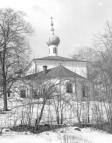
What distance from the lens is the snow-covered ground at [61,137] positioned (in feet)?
32.7

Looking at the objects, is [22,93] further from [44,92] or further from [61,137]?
[61,137]

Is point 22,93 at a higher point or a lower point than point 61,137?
higher

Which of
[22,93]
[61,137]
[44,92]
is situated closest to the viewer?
[61,137]

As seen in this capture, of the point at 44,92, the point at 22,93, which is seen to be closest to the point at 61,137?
the point at 44,92

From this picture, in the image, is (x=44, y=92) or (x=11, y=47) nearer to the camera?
(x=44, y=92)

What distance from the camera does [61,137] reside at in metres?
10.6

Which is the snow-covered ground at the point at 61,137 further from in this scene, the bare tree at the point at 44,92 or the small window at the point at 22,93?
the small window at the point at 22,93

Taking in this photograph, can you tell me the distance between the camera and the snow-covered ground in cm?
997

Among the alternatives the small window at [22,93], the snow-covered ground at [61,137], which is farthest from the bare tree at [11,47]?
the snow-covered ground at [61,137]

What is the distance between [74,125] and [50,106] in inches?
85.5

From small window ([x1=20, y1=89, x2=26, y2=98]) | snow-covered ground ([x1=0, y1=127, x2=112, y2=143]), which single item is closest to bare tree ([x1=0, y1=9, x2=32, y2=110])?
small window ([x1=20, y1=89, x2=26, y2=98])

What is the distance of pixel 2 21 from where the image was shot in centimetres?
2241

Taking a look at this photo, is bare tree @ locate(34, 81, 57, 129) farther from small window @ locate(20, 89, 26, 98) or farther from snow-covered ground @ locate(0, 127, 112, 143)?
small window @ locate(20, 89, 26, 98)

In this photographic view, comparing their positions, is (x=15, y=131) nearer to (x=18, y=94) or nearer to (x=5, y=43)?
(x=18, y=94)
